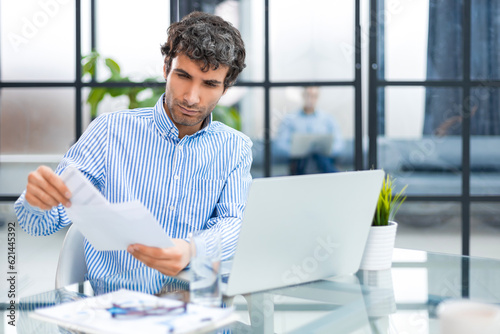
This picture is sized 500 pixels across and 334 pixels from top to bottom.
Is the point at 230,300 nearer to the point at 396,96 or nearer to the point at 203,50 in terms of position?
the point at 203,50

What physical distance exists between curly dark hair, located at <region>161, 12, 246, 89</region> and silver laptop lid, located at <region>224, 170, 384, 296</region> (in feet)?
2.05

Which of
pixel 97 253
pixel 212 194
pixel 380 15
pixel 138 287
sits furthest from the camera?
pixel 380 15

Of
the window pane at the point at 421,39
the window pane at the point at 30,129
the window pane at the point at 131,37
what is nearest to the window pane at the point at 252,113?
the window pane at the point at 131,37

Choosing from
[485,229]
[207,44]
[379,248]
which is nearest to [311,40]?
[485,229]

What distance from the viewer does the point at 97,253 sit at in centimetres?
160

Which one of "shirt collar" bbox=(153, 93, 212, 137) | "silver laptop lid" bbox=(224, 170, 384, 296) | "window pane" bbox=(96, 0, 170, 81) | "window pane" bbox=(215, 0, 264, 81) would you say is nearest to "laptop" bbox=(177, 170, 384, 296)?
"silver laptop lid" bbox=(224, 170, 384, 296)

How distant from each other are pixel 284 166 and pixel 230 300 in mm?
2544

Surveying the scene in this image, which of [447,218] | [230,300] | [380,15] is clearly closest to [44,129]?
[380,15]

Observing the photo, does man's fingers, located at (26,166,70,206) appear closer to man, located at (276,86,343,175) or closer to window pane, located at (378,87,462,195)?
man, located at (276,86,343,175)

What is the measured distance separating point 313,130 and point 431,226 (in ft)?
3.22

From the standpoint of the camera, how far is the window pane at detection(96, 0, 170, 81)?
3.63 metres

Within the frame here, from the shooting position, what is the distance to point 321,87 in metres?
3.70

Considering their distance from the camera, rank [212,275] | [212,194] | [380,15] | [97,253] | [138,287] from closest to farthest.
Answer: [212,275]
[138,287]
[97,253]
[212,194]
[380,15]

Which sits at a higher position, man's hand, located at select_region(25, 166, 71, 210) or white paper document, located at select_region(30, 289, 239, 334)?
man's hand, located at select_region(25, 166, 71, 210)
